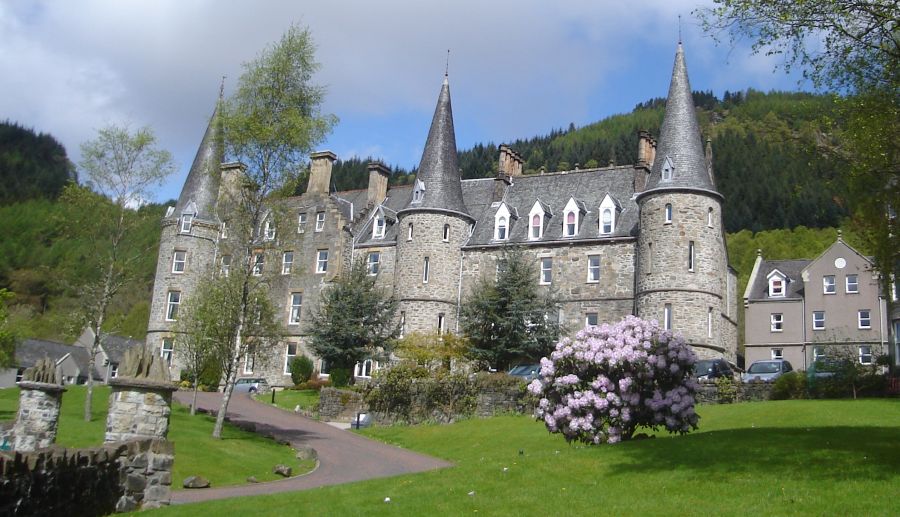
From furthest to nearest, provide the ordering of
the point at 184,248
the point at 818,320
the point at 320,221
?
the point at 184,248, the point at 818,320, the point at 320,221

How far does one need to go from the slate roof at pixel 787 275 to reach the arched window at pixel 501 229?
19458 millimetres

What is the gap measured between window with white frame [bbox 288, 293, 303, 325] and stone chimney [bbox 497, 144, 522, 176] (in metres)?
14.8

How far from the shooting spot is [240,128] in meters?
31.2

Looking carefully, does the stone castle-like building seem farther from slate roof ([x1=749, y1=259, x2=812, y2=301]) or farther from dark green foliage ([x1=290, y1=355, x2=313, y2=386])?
slate roof ([x1=749, y1=259, x2=812, y2=301])

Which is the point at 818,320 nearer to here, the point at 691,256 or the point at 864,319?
the point at 864,319

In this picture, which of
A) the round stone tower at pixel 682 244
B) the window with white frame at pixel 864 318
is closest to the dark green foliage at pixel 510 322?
the round stone tower at pixel 682 244

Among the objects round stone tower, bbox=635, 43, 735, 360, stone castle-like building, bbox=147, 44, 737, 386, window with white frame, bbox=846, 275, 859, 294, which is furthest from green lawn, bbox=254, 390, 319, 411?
window with white frame, bbox=846, 275, 859, 294

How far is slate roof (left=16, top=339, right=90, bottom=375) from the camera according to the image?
6075cm

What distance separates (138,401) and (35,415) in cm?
465

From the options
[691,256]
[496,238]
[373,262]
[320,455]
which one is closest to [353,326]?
[373,262]

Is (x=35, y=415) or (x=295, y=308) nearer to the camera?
(x=35, y=415)

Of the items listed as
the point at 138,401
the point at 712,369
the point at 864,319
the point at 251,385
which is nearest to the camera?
the point at 138,401

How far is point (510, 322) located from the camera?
39.7 m

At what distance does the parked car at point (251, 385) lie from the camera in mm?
47938
